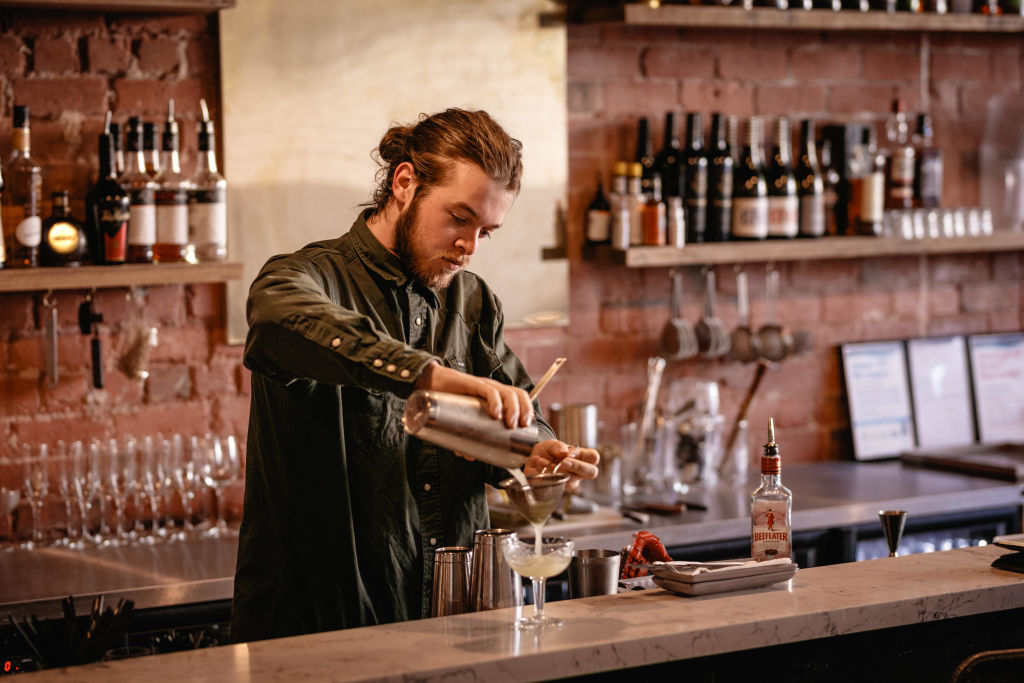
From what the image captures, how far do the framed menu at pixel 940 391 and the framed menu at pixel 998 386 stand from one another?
0.04m

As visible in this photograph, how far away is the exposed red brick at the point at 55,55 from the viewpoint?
2.95 meters

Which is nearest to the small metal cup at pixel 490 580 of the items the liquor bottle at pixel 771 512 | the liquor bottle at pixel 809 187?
the liquor bottle at pixel 771 512

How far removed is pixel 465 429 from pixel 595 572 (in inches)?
19.1

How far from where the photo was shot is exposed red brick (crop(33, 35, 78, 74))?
9.69ft

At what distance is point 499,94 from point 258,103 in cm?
68

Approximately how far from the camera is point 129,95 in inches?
120

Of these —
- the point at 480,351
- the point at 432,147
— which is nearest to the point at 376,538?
the point at 480,351

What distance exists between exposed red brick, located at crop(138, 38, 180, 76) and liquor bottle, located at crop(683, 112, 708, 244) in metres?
1.45

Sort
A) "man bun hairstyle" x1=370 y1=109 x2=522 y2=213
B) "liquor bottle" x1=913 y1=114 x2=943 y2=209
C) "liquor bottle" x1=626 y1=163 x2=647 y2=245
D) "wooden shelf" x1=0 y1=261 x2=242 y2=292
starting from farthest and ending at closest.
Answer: "liquor bottle" x1=913 y1=114 x2=943 y2=209 → "liquor bottle" x1=626 y1=163 x2=647 y2=245 → "wooden shelf" x1=0 y1=261 x2=242 y2=292 → "man bun hairstyle" x1=370 y1=109 x2=522 y2=213

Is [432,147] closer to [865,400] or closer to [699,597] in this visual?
[699,597]

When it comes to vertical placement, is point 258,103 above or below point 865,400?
above

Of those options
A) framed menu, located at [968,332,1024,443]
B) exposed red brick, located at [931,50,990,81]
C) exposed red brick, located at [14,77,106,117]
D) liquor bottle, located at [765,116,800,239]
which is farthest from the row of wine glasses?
exposed red brick, located at [931,50,990,81]

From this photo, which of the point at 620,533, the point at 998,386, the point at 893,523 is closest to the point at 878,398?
the point at 998,386

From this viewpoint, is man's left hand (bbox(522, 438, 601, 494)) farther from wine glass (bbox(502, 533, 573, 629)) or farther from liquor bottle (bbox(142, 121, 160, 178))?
liquor bottle (bbox(142, 121, 160, 178))
